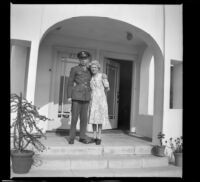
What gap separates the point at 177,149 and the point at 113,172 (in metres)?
1.48

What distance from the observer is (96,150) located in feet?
12.3

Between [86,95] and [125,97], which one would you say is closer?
[86,95]

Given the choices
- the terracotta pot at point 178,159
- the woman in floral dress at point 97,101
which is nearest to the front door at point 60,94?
the woman in floral dress at point 97,101

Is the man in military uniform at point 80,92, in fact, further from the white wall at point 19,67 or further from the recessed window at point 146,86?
the recessed window at point 146,86

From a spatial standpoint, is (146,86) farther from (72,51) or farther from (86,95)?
(86,95)

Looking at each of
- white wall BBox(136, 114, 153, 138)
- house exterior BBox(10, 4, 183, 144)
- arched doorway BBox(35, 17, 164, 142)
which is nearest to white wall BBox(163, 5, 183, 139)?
house exterior BBox(10, 4, 183, 144)

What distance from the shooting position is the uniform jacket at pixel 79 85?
3.91 metres

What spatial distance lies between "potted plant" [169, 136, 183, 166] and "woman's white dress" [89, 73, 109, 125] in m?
1.35

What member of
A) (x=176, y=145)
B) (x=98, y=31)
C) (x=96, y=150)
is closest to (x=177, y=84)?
(x=176, y=145)

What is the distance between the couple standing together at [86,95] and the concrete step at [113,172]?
27.6 inches

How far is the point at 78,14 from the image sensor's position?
3.88m

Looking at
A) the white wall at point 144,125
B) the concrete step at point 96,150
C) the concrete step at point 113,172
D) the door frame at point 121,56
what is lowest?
the concrete step at point 113,172
